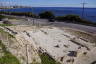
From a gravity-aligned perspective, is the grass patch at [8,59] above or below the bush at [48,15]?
above

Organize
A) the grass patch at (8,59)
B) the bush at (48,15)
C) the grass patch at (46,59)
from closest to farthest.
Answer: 1. the grass patch at (8,59)
2. the grass patch at (46,59)
3. the bush at (48,15)

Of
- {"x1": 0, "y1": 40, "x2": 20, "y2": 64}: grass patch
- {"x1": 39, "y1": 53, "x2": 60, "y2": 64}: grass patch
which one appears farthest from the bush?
{"x1": 0, "y1": 40, "x2": 20, "y2": 64}: grass patch

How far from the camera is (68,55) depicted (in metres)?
16.7

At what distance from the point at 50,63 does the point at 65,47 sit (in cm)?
590

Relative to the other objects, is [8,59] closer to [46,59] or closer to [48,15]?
[46,59]

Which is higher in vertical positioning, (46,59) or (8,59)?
(8,59)

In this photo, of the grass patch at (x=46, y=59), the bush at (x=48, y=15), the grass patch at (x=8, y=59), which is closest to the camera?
the grass patch at (x=8, y=59)

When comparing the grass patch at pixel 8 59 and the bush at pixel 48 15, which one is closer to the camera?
the grass patch at pixel 8 59

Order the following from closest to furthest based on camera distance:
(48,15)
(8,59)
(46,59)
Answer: (8,59)
(46,59)
(48,15)

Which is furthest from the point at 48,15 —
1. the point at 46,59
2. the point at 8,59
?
the point at 8,59

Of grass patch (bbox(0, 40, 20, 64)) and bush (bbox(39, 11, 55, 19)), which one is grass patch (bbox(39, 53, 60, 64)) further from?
bush (bbox(39, 11, 55, 19))

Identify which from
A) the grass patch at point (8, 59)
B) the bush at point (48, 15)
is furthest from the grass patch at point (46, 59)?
the bush at point (48, 15)

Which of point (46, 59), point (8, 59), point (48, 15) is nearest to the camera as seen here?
point (8, 59)

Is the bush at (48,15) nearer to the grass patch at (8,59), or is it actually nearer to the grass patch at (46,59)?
the grass patch at (46,59)
